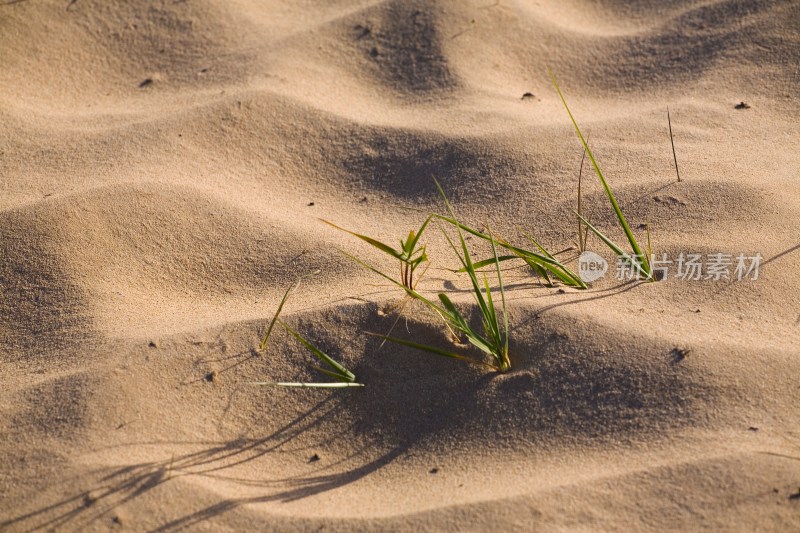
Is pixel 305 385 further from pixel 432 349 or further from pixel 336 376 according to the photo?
pixel 432 349

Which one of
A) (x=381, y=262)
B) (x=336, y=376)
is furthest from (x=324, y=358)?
(x=381, y=262)

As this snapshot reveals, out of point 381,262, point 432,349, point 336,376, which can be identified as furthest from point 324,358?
point 381,262

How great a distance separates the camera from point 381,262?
1712 millimetres

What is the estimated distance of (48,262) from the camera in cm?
167

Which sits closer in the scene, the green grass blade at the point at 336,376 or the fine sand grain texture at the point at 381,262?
the fine sand grain texture at the point at 381,262

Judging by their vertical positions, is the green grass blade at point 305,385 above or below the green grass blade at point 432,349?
below

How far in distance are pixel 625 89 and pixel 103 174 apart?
1.39 meters

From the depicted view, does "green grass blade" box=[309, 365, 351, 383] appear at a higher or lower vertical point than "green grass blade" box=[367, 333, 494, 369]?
lower

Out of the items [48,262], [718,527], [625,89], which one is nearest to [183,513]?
[48,262]

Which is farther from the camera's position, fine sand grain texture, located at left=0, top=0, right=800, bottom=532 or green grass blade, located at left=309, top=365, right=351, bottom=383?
green grass blade, located at left=309, top=365, right=351, bottom=383

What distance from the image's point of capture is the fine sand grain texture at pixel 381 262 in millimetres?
1292

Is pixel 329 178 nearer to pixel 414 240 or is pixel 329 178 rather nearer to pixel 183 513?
pixel 414 240

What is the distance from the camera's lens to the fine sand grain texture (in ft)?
4.24

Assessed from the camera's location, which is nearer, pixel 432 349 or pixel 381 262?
pixel 432 349
